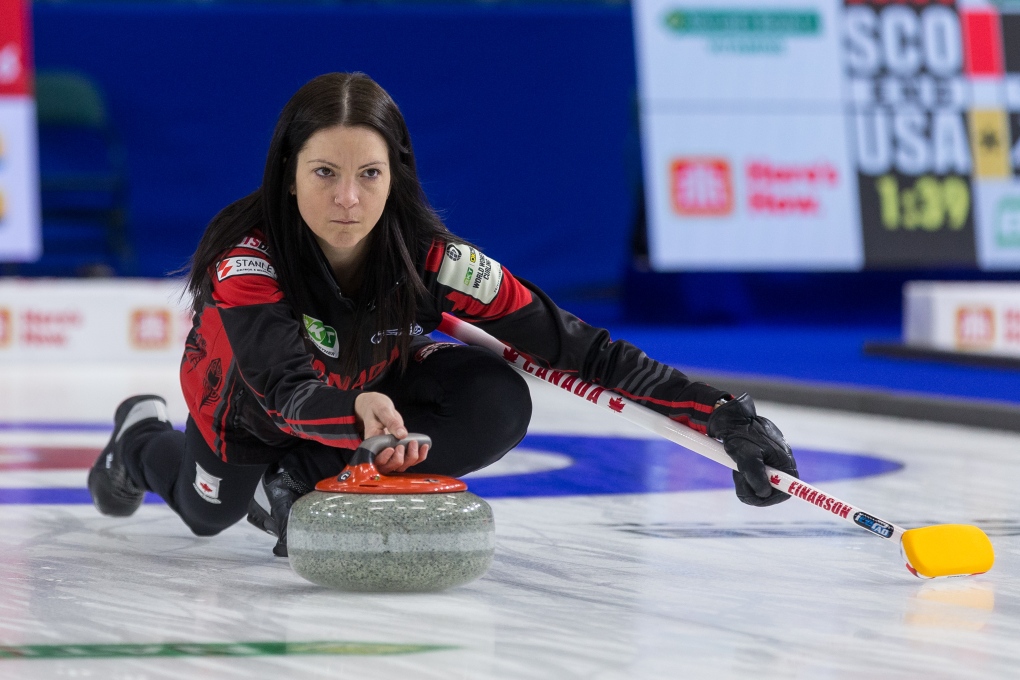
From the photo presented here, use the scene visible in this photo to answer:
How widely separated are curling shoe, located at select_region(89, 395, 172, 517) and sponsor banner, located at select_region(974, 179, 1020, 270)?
5.36m

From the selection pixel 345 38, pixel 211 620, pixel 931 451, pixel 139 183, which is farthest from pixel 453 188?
pixel 211 620

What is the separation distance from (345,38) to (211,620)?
6840 mm

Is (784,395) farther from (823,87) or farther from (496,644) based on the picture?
(496,644)

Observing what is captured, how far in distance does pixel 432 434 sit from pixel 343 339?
0.21 meters

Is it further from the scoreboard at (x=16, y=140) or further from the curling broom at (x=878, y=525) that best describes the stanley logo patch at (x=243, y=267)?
the scoreboard at (x=16, y=140)

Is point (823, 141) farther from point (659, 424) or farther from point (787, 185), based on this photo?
point (659, 424)

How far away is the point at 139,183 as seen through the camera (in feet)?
26.8

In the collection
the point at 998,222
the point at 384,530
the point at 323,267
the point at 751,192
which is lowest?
the point at 384,530

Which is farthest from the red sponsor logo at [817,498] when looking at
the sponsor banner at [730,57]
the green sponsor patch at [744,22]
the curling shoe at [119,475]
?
the green sponsor patch at [744,22]

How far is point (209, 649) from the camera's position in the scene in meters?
1.56

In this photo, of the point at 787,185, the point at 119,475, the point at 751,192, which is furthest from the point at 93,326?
the point at 119,475

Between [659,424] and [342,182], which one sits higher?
[342,182]

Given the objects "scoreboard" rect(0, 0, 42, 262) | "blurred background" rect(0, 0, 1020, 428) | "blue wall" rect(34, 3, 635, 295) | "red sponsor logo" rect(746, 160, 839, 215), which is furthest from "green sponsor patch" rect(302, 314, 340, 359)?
"blue wall" rect(34, 3, 635, 295)

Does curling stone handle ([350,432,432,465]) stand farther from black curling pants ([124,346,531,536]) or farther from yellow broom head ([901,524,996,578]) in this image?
yellow broom head ([901,524,996,578])
